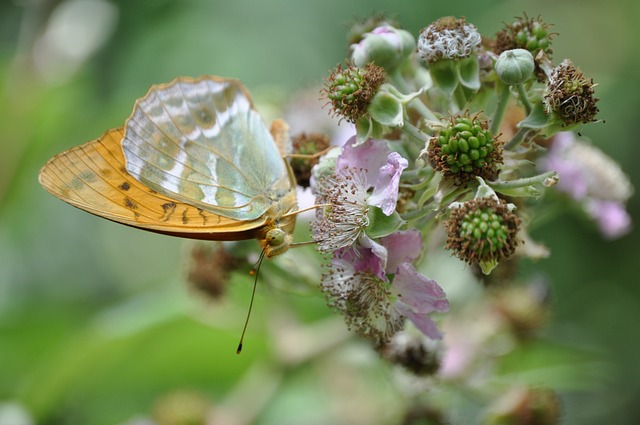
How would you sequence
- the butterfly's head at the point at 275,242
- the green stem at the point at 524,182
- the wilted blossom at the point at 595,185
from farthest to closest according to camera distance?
1. the wilted blossom at the point at 595,185
2. the butterfly's head at the point at 275,242
3. the green stem at the point at 524,182

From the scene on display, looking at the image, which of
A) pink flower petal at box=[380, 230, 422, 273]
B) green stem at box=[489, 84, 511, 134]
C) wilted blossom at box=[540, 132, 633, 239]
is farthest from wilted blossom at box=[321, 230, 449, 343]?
wilted blossom at box=[540, 132, 633, 239]

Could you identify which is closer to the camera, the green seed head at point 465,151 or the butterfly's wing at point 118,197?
the green seed head at point 465,151

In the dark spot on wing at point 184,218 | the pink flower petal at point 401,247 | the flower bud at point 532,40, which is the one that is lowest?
the dark spot on wing at point 184,218

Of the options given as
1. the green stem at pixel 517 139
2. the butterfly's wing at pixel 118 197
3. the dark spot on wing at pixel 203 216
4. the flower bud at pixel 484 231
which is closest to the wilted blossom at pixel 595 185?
the green stem at pixel 517 139

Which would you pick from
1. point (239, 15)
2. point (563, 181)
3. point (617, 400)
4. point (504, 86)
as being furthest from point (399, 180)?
point (239, 15)

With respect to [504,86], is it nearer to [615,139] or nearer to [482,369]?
[482,369]

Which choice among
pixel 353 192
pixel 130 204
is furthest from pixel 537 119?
pixel 130 204

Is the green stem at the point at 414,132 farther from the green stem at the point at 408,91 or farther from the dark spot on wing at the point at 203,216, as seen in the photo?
the dark spot on wing at the point at 203,216

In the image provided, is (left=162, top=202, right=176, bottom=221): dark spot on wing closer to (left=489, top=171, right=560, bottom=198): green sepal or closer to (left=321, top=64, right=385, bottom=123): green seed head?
(left=321, top=64, right=385, bottom=123): green seed head
